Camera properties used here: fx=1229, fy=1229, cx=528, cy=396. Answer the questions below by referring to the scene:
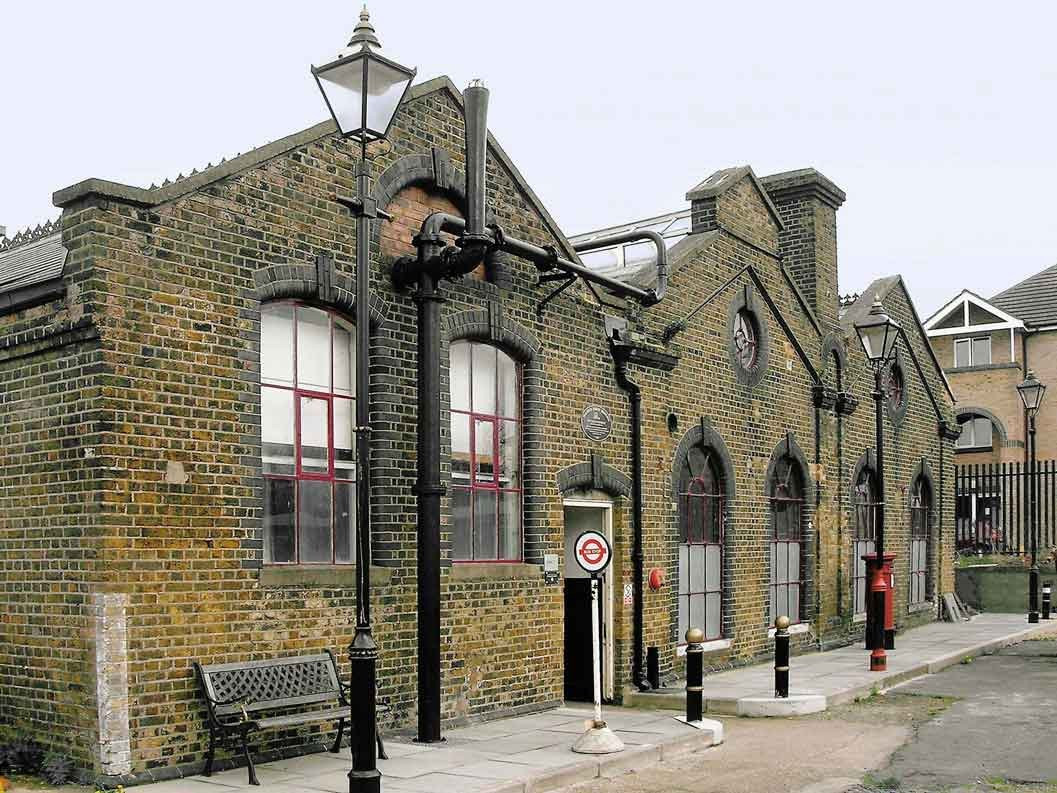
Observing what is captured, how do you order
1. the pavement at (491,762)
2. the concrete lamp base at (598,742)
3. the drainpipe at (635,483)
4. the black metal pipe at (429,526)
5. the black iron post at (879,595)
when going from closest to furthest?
the pavement at (491,762) → the concrete lamp base at (598,742) → the black metal pipe at (429,526) → the drainpipe at (635,483) → the black iron post at (879,595)

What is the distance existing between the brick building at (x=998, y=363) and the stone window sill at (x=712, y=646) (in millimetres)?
24299

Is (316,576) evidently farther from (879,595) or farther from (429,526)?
(879,595)

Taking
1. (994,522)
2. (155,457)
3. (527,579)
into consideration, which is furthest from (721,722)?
(994,522)

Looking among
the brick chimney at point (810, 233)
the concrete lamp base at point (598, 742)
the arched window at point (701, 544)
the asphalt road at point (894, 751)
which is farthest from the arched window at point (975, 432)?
the concrete lamp base at point (598, 742)

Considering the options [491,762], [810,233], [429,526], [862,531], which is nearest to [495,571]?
[429,526]

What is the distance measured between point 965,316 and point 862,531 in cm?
2229

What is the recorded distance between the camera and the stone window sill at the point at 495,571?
40.6 feet

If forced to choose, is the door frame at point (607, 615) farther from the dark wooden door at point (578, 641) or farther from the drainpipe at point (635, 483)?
the drainpipe at point (635, 483)

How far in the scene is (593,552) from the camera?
35.5 feet

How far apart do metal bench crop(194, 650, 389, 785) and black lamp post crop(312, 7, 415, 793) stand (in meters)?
0.79

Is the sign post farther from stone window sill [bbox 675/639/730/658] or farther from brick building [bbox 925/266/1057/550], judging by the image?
brick building [bbox 925/266/1057/550]

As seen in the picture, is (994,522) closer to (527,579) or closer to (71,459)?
(527,579)


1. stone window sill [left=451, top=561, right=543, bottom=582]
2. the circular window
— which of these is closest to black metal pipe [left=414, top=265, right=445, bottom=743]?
stone window sill [left=451, top=561, right=543, bottom=582]

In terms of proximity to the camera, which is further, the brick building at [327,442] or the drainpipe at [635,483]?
the drainpipe at [635,483]
